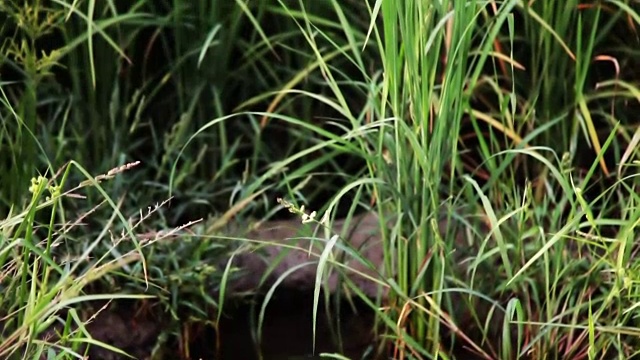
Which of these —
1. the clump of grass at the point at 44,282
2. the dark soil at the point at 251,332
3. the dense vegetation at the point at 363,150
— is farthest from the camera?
the dark soil at the point at 251,332

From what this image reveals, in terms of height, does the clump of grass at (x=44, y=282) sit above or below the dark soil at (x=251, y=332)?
above

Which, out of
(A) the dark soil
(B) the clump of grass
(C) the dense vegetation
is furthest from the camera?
(A) the dark soil

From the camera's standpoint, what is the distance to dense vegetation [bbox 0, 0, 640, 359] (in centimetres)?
163

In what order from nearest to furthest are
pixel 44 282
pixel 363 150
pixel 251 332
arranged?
pixel 44 282 → pixel 363 150 → pixel 251 332

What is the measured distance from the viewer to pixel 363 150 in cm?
167

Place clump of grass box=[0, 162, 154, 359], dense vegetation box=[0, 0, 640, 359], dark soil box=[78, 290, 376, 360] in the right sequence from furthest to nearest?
dark soil box=[78, 290, 376, 360], dense vegetation box=[0, 0, 640, 359], clump of grass box=[0, 162, 154, 359]

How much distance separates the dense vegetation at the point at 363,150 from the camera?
1628mm

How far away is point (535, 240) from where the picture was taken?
1.81 meters

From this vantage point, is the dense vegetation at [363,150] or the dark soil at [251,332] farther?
the dark soil at [251,332]

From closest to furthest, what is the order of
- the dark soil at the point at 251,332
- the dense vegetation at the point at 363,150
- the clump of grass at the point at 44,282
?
the clump of grass at the point at 44,282, the dense vegetation at the point at 363,150, the dark soil at the point at 251,332

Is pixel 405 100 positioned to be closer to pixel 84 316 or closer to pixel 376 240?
pixel 376 240

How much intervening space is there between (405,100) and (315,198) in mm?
584

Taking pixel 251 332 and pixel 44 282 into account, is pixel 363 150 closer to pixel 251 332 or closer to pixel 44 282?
pixel 251 332

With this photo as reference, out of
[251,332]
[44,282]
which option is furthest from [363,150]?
[44,282]
